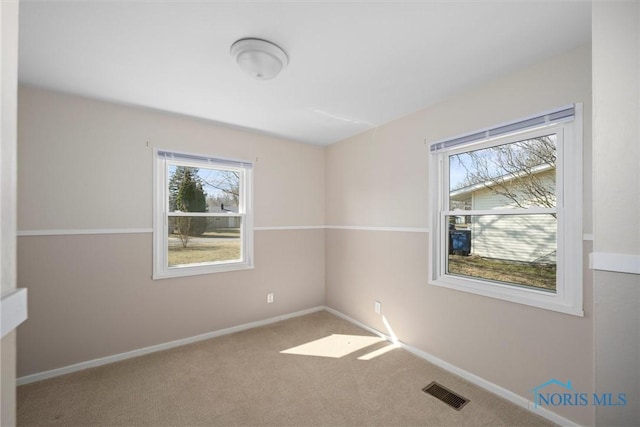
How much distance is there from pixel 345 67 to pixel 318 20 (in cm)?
50

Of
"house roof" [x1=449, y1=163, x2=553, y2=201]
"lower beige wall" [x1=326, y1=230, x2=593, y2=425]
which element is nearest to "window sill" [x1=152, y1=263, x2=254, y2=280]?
"lower beige wall" [x1=326, y1=230, x2=593, y2=425]

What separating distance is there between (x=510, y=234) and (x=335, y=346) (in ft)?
6.53

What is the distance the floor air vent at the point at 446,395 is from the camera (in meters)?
2.01

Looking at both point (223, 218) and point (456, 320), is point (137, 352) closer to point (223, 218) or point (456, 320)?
point (223, 218)

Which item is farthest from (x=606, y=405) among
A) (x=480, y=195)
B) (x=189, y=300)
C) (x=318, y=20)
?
(x=189, y=300)

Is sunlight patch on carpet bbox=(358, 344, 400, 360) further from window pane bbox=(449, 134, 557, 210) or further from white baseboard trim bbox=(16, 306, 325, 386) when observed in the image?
window pane bbox=(449, 134, 557, 210)

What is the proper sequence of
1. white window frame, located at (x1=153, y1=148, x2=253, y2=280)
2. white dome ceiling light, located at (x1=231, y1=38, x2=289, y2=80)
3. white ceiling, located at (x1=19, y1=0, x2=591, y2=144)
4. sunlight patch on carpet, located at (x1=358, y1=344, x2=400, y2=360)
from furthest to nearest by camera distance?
white window frame, located at (x1=153, y1=148, x2=253, y2=280)
sunlight patch on carpet, located at (x1=358, y1=344, x2=400, y2=360)
white dome ceiling light, located at (x1=231, y1=38, x2=289, y2=80)
white ceiling, located at (x1=19, y1=0, x2=591, y2=144)

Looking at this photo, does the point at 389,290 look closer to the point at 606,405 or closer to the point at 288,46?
the point at 606,405

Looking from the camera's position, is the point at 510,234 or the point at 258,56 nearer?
the point at 258,56

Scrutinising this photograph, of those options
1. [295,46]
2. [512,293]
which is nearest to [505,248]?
[512,293]

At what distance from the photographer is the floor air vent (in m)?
2.01

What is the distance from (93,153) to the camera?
98.4 inches

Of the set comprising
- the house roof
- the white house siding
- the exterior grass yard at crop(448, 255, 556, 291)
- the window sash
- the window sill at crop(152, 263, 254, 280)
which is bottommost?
the window sill at crop(152, 263, 254, 280)

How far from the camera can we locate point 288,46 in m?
1.74
